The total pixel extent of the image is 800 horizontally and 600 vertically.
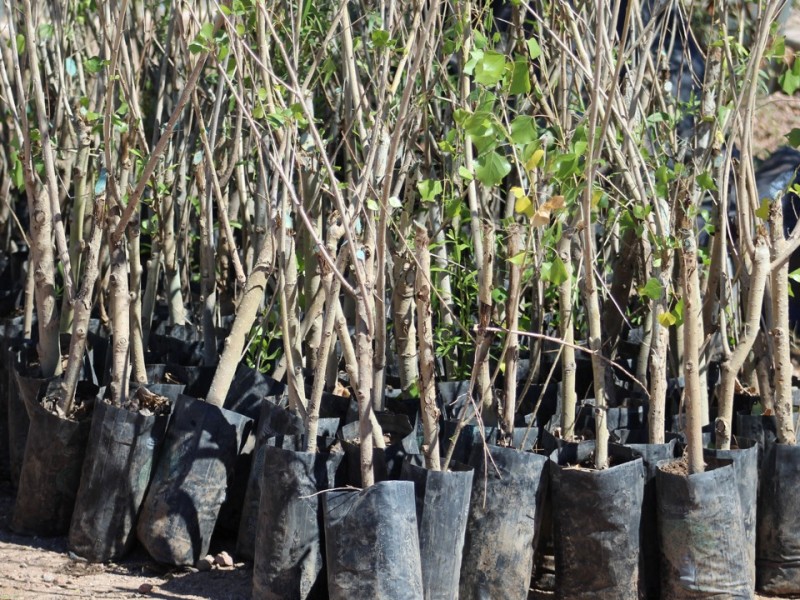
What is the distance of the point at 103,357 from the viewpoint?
127 inches

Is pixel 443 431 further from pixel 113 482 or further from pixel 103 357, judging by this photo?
pixel 103 357

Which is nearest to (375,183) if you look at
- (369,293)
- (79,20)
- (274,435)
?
(369,293)

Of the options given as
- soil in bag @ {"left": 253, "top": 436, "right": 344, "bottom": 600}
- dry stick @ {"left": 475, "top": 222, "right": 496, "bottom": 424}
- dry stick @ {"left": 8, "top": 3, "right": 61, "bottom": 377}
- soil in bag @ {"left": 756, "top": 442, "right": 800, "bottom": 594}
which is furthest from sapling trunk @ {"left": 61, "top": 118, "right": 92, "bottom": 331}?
soil in bag @ {"left": 756, "top": 442, "right": 800, "bottom": 594}

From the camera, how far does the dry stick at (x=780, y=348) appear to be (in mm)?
2465

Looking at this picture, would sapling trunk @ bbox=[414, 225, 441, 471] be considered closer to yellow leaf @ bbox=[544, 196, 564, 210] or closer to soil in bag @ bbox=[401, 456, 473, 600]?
soil in bag @ bbox=[401, 456, 473, 600]

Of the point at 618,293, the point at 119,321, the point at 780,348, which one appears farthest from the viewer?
the point at 618,293

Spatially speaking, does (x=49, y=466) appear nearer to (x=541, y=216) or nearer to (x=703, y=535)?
(x=541, y=216)

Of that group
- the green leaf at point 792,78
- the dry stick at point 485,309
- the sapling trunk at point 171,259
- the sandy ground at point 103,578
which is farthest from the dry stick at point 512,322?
the sapling trunk at point 171,259

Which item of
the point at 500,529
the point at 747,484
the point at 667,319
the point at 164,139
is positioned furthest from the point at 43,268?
the point at 747,484

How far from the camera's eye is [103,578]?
253cm

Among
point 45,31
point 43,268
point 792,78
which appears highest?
point 45,31

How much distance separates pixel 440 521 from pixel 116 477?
0.94 metres

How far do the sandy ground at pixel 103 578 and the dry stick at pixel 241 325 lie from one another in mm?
430

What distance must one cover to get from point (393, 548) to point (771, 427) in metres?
1.12
